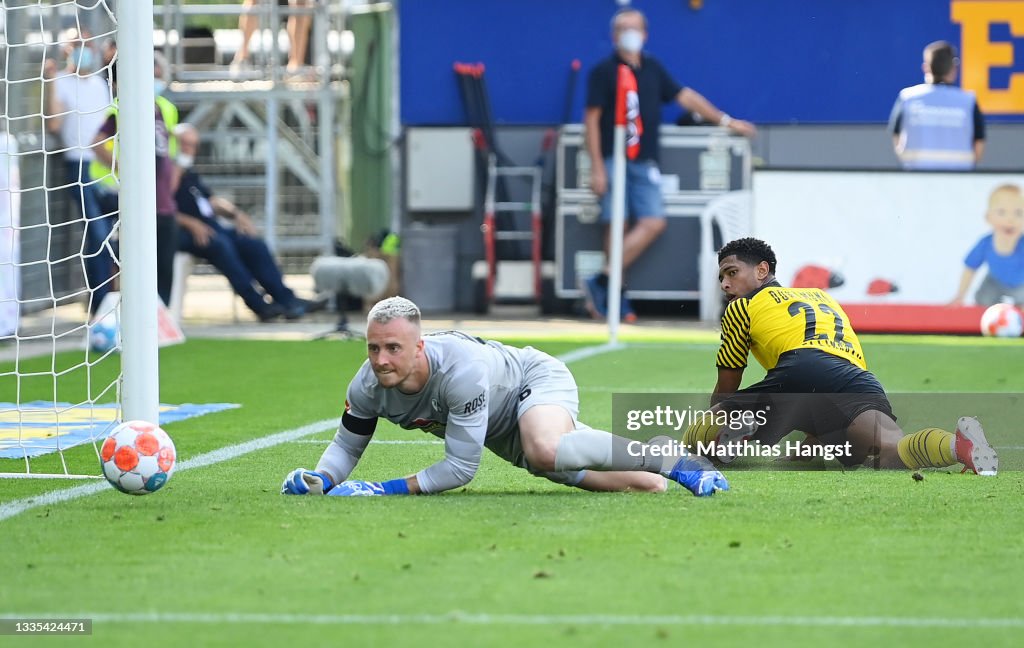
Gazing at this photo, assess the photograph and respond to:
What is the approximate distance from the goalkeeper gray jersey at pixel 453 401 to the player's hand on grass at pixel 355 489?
17 centimetres

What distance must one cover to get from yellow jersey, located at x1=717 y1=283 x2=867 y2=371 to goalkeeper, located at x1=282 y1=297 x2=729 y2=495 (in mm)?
806

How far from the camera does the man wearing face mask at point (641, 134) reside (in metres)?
16.3

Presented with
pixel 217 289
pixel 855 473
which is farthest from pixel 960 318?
pixel 217 289

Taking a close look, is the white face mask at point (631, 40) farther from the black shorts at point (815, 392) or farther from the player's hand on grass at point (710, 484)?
the player's hand on grass at point (710, 484)

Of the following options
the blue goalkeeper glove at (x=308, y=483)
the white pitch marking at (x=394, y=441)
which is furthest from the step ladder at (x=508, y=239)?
the blue goalkeeper glove at (x=308, y=483)

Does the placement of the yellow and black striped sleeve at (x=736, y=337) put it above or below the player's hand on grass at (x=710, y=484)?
above

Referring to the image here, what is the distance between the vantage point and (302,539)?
5348 millimetres

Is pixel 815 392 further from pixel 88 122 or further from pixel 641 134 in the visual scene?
pixel 641 134

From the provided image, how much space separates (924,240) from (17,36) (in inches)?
365

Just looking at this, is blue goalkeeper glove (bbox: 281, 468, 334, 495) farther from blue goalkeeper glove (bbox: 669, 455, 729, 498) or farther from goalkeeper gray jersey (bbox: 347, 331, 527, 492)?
blue goalkeeper glove (bbox: 669, 455, 729, 498)

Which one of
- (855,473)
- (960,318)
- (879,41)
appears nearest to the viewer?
(855,473)

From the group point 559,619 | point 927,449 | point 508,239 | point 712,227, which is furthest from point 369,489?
point 508,239

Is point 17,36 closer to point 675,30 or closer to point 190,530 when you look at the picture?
point 675,30

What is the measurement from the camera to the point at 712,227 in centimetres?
1753
